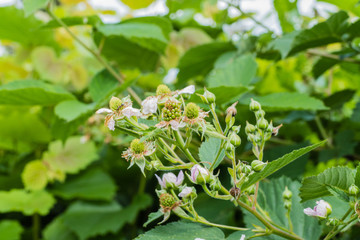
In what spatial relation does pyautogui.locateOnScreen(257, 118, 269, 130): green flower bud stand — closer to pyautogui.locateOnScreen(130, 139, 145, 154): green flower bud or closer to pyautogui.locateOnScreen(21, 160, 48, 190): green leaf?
pyautogui.locateOnScreen(130, 139, 145, 154): green flower bud

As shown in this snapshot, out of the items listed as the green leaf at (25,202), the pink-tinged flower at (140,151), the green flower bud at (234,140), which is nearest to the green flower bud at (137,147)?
the pink-tinged flower at (140,151)

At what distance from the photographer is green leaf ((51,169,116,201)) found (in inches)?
46.3

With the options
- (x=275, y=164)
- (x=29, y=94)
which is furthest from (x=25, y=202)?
(x=275, y=164)

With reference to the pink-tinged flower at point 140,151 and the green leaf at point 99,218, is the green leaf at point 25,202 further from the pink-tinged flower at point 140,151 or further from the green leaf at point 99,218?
the pink-tinged flower at point 140,151

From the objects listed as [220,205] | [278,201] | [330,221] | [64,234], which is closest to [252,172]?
[330,221]

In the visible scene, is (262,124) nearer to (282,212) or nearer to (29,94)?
(282,212)

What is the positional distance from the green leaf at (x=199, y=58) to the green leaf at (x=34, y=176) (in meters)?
0.49

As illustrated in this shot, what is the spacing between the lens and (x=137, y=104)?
854mm

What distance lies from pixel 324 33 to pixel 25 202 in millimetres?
895

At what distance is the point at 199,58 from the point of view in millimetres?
1061

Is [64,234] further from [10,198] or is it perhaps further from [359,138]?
[359,138]

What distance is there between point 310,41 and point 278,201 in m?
0.39

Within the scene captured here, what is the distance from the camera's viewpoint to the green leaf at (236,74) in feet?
2.78

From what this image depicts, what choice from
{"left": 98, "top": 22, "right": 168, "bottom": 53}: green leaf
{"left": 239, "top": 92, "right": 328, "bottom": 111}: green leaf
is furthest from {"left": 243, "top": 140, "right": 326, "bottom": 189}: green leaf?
{"left": 98, "top": 22, "right": 168, "bottom": 53}: green leaf
